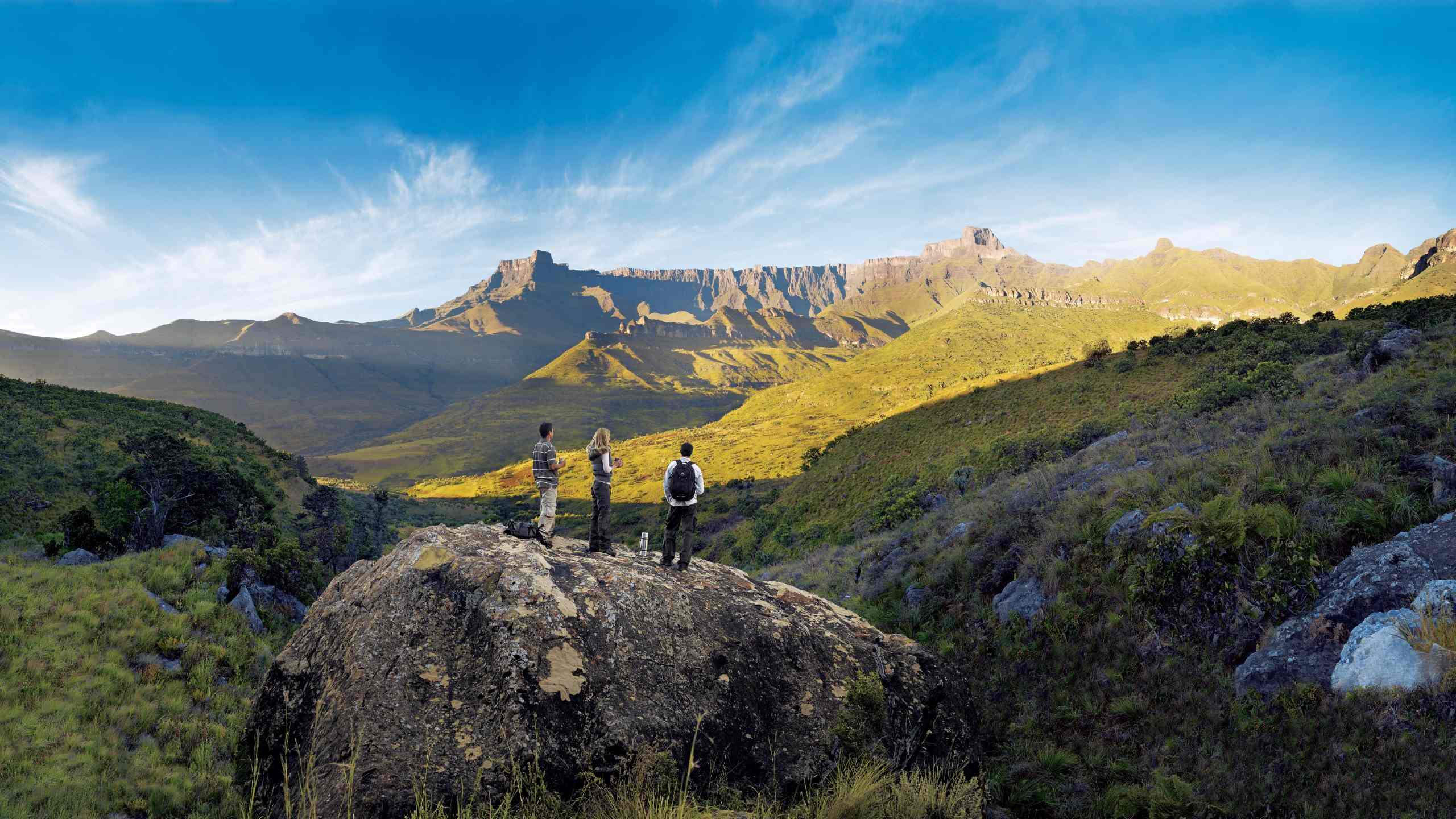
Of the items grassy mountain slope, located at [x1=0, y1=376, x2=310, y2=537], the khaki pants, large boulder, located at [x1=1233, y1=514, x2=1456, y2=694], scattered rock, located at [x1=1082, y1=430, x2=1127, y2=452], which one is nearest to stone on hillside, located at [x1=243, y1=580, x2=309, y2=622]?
the khaki pants

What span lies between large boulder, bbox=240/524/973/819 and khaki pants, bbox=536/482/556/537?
111 cm

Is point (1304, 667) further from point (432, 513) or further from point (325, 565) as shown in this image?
point (432, 513)

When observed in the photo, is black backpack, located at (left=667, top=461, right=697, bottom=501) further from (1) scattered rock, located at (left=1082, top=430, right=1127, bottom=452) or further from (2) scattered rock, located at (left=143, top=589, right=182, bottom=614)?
(1) scattered rock, located at (left=1082, top=430, right=1127, bottom=452)

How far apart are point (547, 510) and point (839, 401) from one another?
151047mm

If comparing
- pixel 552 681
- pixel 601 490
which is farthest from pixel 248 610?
pixel 552 681

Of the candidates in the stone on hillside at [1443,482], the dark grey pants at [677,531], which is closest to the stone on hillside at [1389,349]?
the stone on hillside at [1443,482]

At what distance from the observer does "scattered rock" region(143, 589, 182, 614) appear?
12.3 meters

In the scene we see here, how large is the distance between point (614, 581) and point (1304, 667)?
807 centimetres

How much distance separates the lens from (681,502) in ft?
29.6

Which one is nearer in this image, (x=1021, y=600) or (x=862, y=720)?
(x=862, y=720)

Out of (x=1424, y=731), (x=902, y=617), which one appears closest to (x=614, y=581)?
(x=902, y=617)

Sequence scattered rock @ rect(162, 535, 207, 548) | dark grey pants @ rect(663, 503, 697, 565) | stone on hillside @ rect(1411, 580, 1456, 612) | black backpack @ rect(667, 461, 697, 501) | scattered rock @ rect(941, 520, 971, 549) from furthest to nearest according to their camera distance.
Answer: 1. scattered rock @ rect(162, 535, 207, 548)
2. scattered rock @ rect(941, 520, 971, 549)
3. black backpack @ rect(667, 461, 697, 501)
4. dark grey pants @ rect(663, 503, 697, 565)
5. stone on hillside @ rect(1411, 580, 1456, 612)

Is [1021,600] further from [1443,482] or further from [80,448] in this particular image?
[80,448]

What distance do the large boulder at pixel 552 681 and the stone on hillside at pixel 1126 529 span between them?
3887 millimetres
